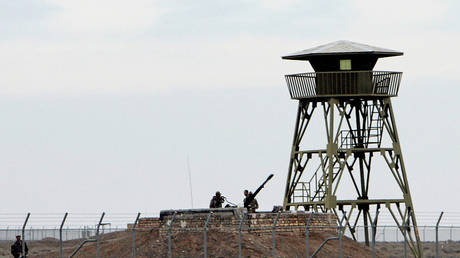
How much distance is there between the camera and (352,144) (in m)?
64.4

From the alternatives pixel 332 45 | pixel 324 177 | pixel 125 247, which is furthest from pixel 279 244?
pixel 332 45

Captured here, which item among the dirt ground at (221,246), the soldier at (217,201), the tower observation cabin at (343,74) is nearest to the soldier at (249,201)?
the soldier at (217,201)

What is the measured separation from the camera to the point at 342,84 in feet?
210

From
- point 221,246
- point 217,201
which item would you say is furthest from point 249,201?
point 221,246

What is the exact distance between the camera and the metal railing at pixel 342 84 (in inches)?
2515

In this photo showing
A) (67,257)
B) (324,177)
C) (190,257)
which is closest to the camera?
(190,257)

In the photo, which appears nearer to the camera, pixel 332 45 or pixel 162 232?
pixel 162 232

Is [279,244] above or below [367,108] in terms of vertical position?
below

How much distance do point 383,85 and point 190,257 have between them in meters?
17.6

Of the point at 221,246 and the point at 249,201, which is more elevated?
the point at 249,201

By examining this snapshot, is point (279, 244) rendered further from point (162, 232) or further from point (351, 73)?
point (351, 73)

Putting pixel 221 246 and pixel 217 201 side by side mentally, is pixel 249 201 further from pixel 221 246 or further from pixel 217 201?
pixel 221 246

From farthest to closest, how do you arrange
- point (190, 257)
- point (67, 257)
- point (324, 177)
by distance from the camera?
point (324, 177), point (67, 257), point (190, 257)

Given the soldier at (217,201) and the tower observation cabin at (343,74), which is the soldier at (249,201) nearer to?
the soldier at (217,201)
